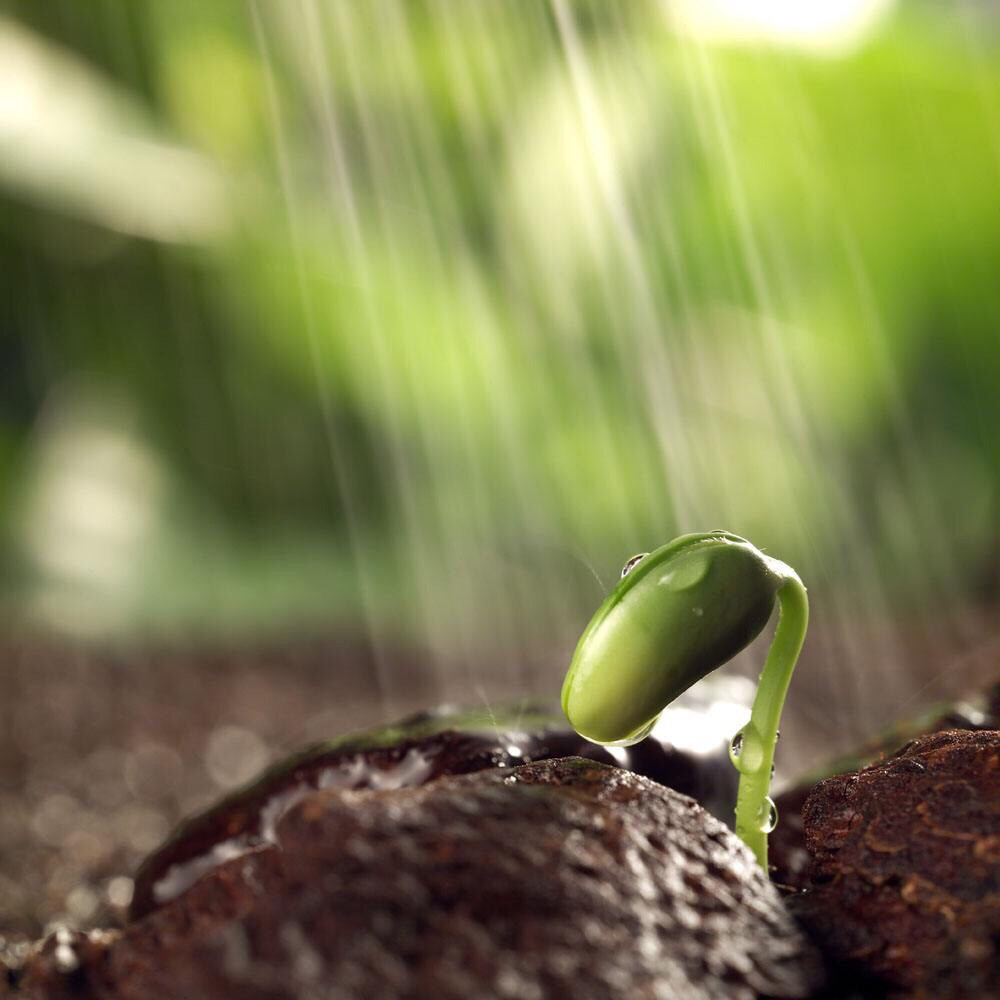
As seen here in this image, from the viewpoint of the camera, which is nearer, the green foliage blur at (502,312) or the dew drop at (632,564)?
the dew drop at (632,564)

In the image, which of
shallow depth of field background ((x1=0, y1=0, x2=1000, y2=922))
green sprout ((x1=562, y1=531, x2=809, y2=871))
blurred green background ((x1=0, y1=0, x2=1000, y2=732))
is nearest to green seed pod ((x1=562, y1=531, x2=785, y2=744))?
green sprout ((x1=562, y1=531, x2=809, y2=871))

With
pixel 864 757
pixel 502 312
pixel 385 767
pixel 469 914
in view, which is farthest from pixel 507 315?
pixel 469 914

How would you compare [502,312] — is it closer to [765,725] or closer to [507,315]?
[507,315]

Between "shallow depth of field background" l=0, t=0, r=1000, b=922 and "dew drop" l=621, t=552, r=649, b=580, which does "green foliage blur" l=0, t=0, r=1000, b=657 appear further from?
"dew drop" l=621, t=552, r=649, b=580

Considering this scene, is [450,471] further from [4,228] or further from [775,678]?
[775,678]

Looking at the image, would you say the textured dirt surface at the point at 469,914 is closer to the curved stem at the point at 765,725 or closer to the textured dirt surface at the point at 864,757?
the curved stem at the point at 765,725

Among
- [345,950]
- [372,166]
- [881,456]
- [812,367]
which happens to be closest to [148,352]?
[372,166]

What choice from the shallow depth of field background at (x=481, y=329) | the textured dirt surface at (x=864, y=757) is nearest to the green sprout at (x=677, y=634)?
the textured dirt surface at (x=864, y=757)
